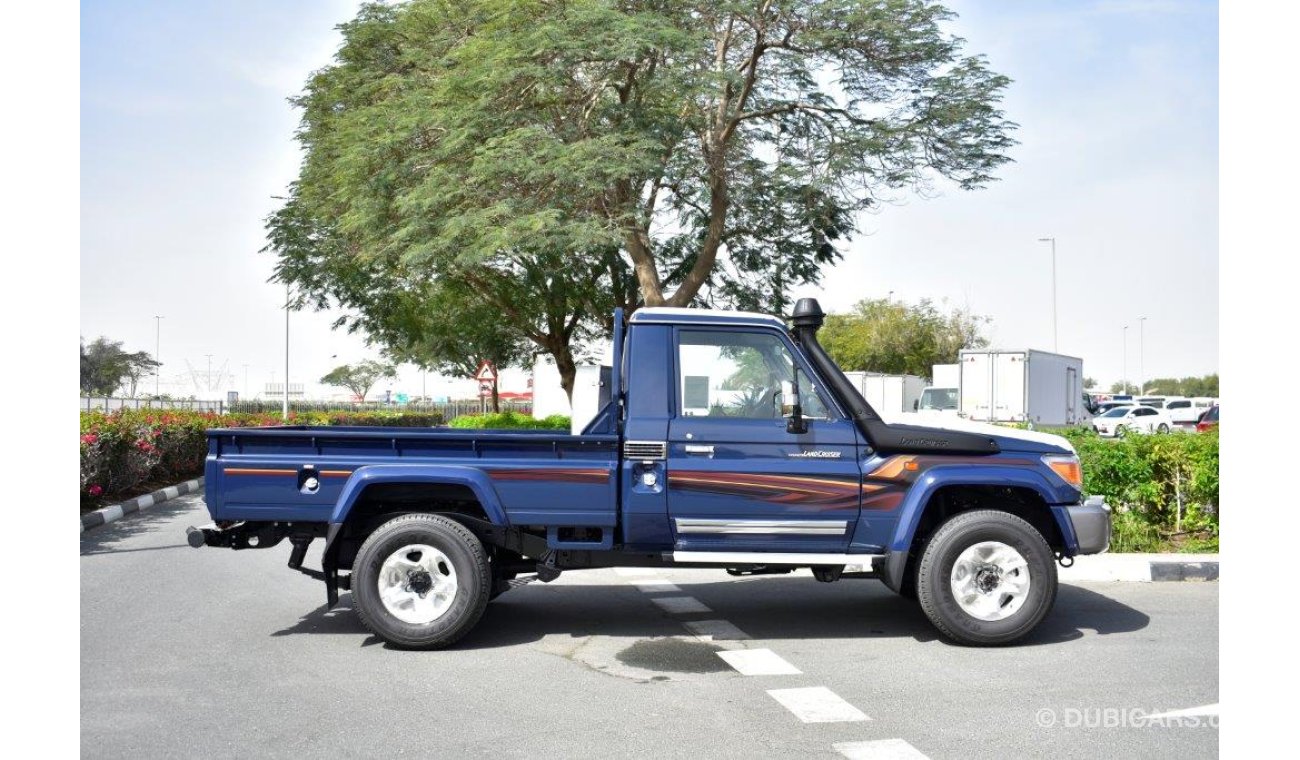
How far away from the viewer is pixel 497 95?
67.2 ft

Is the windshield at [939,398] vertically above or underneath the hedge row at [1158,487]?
above

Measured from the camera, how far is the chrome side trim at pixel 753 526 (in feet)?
23.7

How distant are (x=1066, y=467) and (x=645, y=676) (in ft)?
10.4

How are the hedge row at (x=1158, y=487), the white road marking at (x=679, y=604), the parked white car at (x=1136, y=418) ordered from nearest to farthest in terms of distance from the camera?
the white road marking at (x=679, y=604)
the hedge row at (x=1158, y=487)
the parked white car at (x=1136, y=418)

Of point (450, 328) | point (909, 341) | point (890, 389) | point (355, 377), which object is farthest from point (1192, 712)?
point (355, 377)

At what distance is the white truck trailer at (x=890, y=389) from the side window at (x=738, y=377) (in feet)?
103

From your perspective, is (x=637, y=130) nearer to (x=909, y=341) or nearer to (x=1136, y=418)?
(x=1136, y=418)

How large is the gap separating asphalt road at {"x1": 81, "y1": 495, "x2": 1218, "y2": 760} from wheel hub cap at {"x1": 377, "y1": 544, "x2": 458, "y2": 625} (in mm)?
283

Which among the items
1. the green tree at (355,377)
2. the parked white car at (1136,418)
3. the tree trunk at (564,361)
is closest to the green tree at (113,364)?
the green tree at (355,377)

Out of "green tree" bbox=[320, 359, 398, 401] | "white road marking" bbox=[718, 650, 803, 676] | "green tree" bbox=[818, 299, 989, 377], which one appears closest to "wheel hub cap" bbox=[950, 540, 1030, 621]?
"white road marking" bbox=[718, 650, 803, 676]

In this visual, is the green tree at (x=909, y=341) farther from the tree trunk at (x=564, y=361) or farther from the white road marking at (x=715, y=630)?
the white road marking at (x=715, y=630)

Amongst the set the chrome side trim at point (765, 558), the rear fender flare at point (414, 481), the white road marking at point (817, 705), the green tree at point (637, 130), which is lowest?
the white road marking at point (817, 705)

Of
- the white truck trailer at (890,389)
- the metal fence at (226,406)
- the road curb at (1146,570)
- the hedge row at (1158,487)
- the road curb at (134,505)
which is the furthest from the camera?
the white truck trailer at (890,389)

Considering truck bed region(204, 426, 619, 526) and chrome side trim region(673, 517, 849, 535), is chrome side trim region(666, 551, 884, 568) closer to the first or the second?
chrome side trim region(673, 517, 849, 535)
